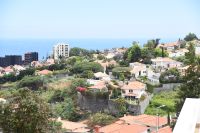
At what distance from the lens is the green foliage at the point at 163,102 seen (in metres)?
40.2

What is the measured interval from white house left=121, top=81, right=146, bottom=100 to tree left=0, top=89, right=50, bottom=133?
24.4 metres

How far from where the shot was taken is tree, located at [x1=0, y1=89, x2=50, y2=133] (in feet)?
65.8

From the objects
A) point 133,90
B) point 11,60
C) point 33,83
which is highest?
point 133,90

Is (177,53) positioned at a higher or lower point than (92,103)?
higher

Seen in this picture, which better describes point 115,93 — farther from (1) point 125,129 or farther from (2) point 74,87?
(1) point 125,129

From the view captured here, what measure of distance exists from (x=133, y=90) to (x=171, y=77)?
6.87 metres

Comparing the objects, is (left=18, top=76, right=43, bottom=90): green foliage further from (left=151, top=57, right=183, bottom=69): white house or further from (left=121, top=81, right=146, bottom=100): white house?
(left=151, top=57, right=183, bottom=69): white house

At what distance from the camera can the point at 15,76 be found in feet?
244

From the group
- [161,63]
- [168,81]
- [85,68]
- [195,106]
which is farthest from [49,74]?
[195,106]

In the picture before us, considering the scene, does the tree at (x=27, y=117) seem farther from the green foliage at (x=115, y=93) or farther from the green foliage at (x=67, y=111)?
the green foliage at (x=115, y=93)

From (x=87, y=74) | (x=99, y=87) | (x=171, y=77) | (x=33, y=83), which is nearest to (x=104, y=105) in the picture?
(x=99, y=87)

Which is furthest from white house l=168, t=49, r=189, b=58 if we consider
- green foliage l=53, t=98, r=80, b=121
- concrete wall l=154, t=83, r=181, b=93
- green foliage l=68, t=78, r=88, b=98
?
green foliage l=53, t=98, r=80, b=121

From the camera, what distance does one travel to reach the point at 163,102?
1662 inches

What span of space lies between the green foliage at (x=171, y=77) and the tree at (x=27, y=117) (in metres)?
30.4
